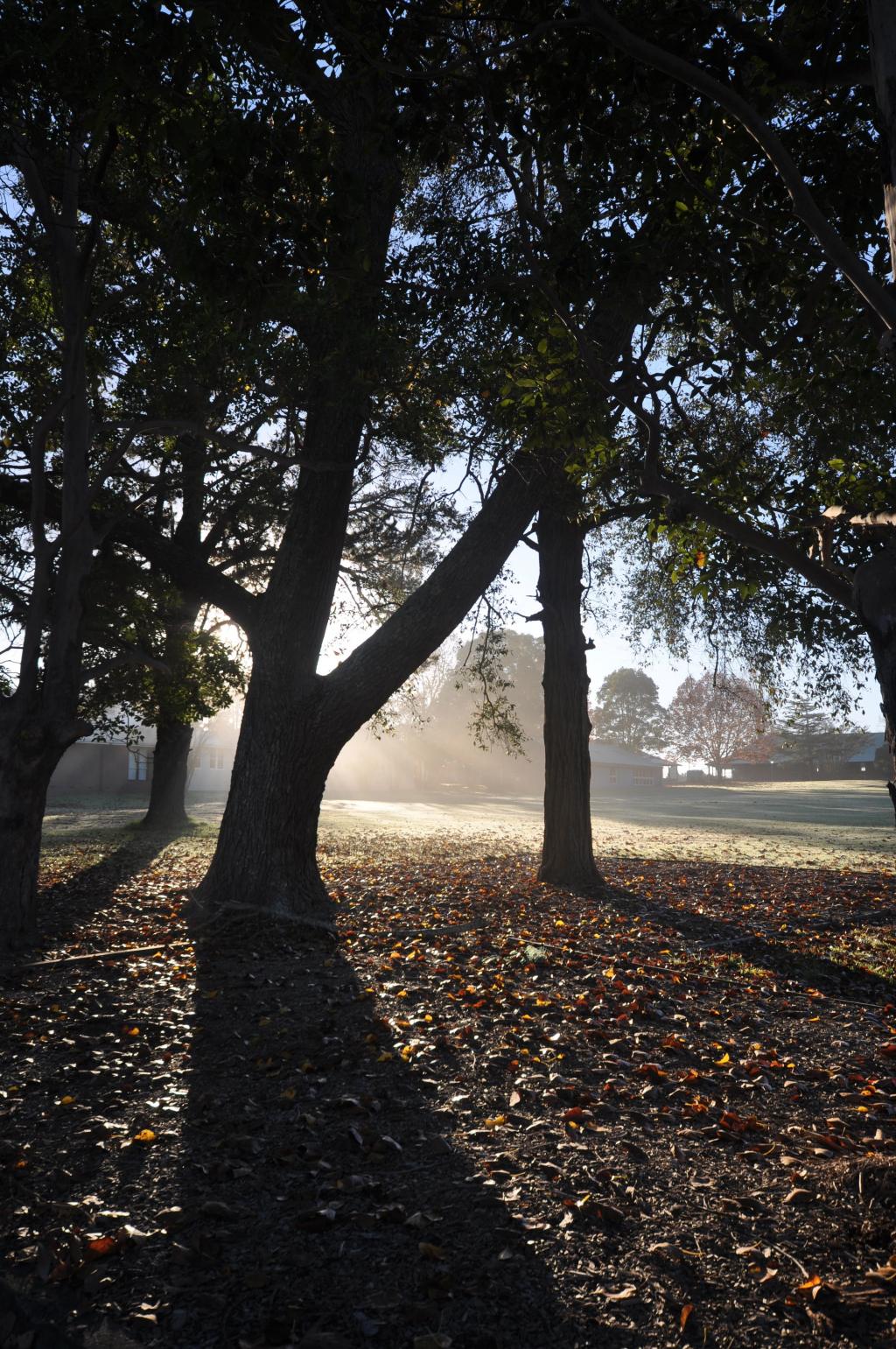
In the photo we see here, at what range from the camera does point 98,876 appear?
47.9 feet

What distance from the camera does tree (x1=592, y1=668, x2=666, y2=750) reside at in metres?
97.4

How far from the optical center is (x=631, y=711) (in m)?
97.5

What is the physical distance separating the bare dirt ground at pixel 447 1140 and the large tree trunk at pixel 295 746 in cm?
83

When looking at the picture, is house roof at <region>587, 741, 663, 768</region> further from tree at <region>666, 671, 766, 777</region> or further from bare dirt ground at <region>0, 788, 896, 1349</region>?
bare dirt ground at <region>0, 788, 896, 1349</region>

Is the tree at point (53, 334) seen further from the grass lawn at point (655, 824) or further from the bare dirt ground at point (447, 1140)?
the grass lawn at point (655, 824)

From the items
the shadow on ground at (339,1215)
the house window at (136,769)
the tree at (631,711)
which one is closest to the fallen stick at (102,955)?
the shadow on ground at (339,1215)

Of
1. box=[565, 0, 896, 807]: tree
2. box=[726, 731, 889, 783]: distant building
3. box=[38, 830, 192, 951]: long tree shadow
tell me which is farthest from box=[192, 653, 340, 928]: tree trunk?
box=[726, 731, 889, 783]: distant building

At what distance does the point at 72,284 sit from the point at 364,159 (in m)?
4.02

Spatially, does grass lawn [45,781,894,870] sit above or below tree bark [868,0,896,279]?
below

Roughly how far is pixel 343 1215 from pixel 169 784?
2317 cm

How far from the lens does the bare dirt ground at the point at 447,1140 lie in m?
3.18

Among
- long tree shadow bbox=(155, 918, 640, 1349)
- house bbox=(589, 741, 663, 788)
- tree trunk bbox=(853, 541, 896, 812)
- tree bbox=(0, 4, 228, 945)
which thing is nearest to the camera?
long tree shadow bbox=(155, 918, 640, 1349)

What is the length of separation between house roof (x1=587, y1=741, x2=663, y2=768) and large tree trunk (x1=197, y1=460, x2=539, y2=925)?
69764mm

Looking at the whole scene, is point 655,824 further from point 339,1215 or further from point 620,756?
point 620,756
